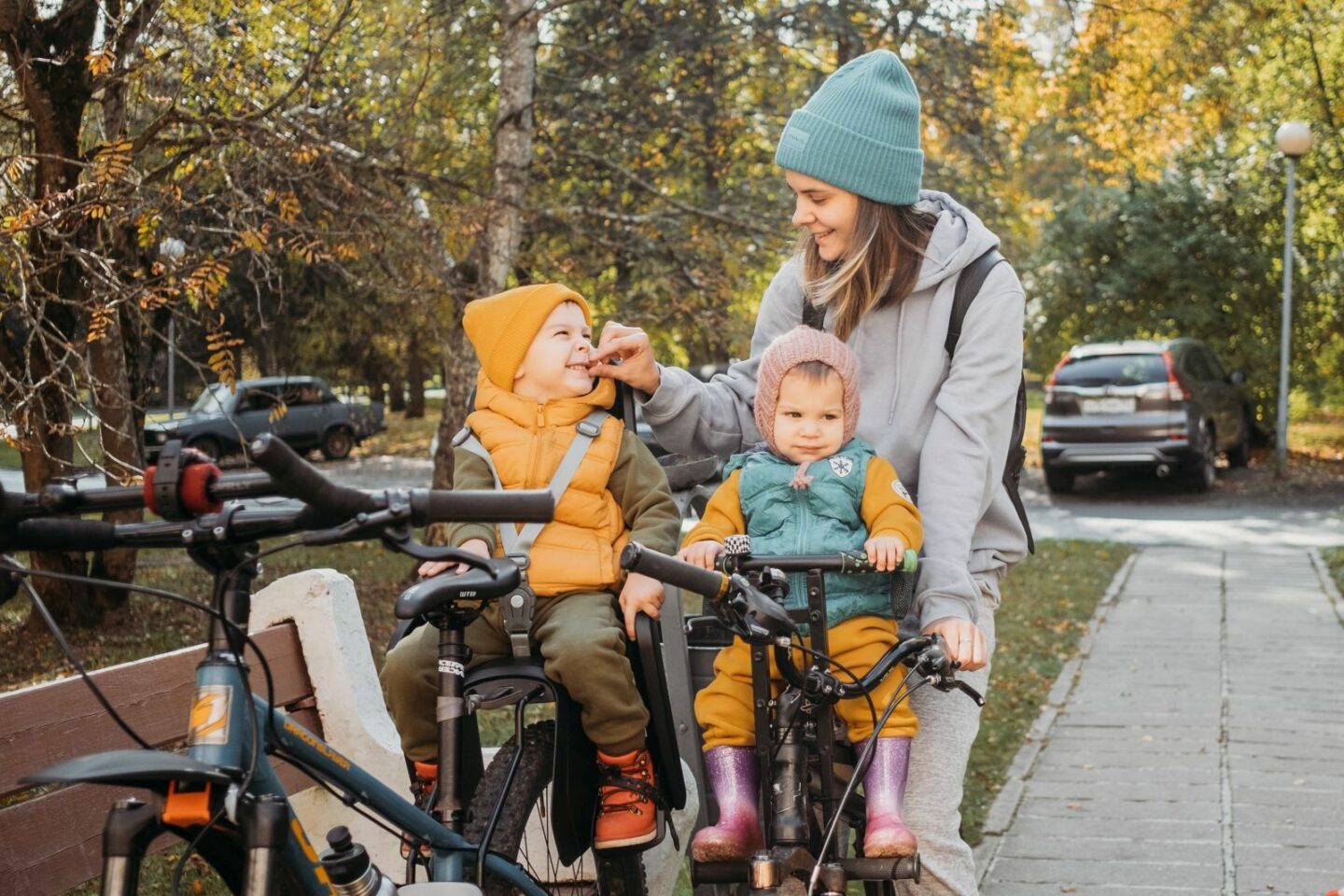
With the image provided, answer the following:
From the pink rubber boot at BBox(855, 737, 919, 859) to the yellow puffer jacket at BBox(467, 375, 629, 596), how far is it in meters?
0.74

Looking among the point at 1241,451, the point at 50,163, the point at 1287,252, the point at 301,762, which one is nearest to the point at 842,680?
the point at 301,762

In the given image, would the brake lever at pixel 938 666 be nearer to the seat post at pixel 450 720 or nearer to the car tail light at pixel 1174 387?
the seat post at pixel 450 720

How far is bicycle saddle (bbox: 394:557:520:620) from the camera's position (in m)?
2.67

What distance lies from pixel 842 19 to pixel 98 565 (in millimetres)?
7295

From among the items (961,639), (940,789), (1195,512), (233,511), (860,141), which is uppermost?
(860,141)

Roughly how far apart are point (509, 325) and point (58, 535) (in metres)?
1.57

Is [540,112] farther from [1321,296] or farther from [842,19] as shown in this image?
[1321,296]

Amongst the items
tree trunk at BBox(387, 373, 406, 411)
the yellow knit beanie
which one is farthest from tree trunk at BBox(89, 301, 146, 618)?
tree trunk at BBox(387, 373, 406, 411)

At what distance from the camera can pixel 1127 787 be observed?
20.8 ft

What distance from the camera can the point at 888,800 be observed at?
9.94 ft

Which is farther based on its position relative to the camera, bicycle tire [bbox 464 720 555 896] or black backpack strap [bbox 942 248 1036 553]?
black backpack strap [bbox 942 248 1036 553]

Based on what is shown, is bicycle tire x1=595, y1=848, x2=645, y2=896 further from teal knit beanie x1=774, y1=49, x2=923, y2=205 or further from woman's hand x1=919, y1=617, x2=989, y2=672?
teal knit beanie x1=774, y1=49, x2=923, y2=205

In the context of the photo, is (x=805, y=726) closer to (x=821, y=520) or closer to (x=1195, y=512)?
(x=821, y=520)

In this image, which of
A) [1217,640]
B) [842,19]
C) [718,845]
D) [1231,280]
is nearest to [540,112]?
[842,19]
